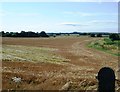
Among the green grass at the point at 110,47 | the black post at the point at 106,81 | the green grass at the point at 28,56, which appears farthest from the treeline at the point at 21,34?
the black post at the point at 106,81

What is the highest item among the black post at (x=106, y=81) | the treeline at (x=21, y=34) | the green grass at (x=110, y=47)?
the treeline at (x=21, y=34)

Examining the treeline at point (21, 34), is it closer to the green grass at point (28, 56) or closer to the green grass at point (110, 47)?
the green grass at point (110, 47)

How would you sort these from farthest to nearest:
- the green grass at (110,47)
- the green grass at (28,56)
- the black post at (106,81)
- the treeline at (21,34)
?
1. the treeline at (21,34)
2. the green grass at (110,47)
3. the green grass at (28,56)
4. the black post at (106,81)

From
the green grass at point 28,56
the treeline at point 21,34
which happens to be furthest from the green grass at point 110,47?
the treeline at point 21,34

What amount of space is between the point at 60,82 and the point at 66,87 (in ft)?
7.88

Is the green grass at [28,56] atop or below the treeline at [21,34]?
below

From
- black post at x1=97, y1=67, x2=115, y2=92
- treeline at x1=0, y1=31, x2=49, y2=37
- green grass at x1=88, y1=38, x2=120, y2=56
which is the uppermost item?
treeline at x1=0, y1=31, x2=49, y2=37

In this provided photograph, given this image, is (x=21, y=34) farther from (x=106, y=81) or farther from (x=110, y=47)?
(x=106, y=81)

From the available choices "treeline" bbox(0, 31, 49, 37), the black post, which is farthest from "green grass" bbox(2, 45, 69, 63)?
"treeline" bbox(0, 31, 49, 37)

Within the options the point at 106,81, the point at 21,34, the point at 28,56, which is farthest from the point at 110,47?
the point at 21,34

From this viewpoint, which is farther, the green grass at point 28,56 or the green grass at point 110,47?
the green grass at point 110,47

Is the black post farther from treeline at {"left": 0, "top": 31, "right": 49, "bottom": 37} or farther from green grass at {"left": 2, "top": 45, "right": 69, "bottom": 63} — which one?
treeline at {"left": 0, "top": 31, "right": 49, "bottom": 37}

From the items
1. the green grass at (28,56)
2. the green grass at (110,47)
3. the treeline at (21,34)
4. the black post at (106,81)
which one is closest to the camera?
the black post at (106,81)

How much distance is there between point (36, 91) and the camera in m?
12.1
